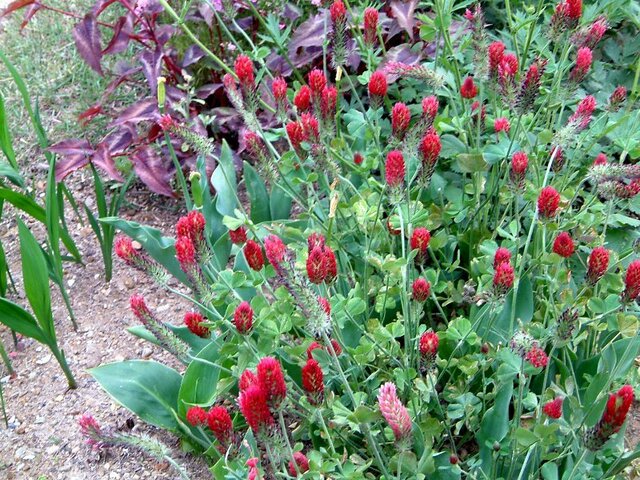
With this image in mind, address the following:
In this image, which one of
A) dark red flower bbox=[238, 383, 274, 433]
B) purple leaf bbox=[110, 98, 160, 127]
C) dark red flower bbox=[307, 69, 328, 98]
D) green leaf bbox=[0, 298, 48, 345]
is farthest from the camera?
purple leaf bbox=[110, 98, 160, 127]

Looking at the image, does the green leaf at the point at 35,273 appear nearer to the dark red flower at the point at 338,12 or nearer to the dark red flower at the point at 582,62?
the dark red flower at the point at 338,12

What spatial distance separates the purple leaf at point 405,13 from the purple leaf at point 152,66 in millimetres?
855

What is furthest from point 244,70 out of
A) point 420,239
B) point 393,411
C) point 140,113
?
point 140,113

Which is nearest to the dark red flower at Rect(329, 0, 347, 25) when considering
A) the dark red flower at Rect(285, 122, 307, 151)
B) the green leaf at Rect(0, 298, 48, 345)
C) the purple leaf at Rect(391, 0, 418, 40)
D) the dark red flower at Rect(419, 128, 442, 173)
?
the dark red flower at Rect(285, 122, 307, 151)

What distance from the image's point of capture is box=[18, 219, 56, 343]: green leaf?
192cm

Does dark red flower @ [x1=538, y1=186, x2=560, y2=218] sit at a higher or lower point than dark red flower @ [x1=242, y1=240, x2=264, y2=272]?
lower

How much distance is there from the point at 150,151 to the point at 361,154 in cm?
88

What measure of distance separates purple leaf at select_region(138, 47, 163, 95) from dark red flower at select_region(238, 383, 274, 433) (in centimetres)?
179

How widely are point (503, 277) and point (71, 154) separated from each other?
68.3 inches

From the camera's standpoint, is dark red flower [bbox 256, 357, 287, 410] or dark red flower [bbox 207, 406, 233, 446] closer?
dark red flower [bbox 256, 357, 287, 410]

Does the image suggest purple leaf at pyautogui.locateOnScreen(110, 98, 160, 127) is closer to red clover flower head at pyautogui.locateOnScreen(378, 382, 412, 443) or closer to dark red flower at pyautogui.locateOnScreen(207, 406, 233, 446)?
dark red flower at pyautogui.locateOnScreen(207, 406, 233, 446)

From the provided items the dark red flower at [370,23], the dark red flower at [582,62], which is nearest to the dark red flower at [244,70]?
the dark red flower at [370,23]

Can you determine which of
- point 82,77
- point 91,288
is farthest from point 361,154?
point 82,77

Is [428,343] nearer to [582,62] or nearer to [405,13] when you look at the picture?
[582,62]
